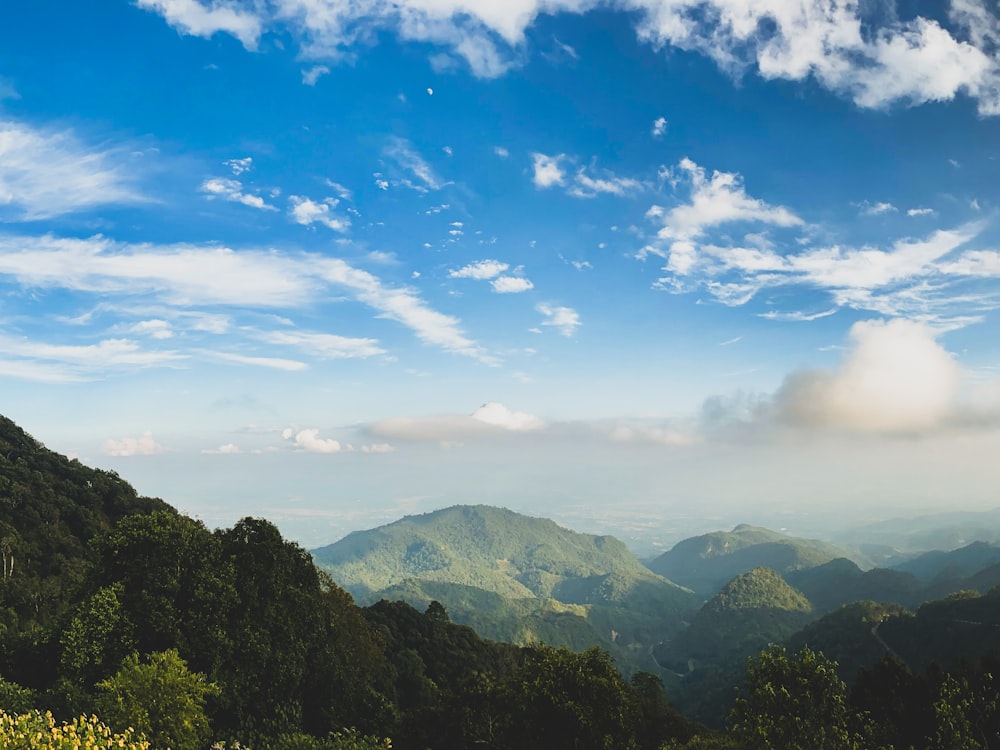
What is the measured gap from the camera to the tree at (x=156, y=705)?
101ft

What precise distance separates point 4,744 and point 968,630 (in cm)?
21548

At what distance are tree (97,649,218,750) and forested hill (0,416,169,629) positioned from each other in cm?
5038

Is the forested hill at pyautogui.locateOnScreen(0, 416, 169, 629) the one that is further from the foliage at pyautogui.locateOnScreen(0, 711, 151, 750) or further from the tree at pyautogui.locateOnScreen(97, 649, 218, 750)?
the foliage at pyautogui.locateOnScreen(0, 711, 151, 750)

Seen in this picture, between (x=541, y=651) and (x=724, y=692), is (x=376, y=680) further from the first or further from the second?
(x=724, y=692)

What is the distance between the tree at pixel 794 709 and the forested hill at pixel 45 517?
250 ft

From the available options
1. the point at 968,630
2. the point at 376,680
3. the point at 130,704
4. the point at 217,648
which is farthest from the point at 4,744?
the point at 968,630

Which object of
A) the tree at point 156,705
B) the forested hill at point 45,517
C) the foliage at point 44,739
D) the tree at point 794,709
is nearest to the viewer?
the foliage at point 44,739

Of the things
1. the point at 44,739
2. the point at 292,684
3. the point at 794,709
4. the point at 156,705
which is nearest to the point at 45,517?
the point at 292,684

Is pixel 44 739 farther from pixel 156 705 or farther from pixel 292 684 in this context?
pixel 292 684

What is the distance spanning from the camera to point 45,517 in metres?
109

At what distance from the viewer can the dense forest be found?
31.2 meters

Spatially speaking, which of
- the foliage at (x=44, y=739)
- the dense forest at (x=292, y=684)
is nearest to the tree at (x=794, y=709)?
the dense forest at (x=292, y=684)

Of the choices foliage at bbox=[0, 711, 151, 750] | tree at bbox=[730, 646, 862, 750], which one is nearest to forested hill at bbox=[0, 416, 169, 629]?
foliage at bbox=[0, 711, 151, 750]

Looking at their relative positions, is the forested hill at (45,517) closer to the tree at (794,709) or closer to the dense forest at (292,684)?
the dense forest at (292,684)
